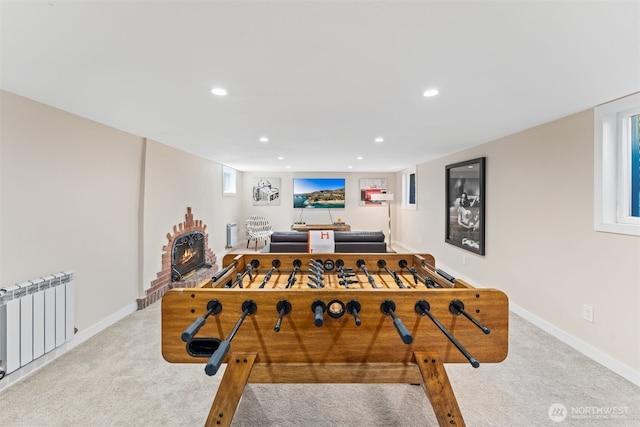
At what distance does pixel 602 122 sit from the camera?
2115 millimetres

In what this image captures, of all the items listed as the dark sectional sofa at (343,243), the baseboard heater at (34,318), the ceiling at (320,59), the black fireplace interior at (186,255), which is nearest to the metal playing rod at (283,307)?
the ceiling at (320,59)

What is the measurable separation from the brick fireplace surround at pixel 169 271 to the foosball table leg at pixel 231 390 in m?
2.62

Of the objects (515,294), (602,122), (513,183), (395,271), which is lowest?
(515,294)

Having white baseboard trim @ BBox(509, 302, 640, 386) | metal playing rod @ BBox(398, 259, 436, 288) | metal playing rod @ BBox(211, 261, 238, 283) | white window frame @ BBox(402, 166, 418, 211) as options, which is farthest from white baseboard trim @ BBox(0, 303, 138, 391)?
white window frame @ BBox(402, 166, 418, 211)

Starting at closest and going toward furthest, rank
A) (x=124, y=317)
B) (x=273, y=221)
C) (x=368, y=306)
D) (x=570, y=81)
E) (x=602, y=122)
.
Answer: (x=368, y=306), (x=570, y=81), (x=602, y=122), (x=124, y=317), (x=273, y=221)

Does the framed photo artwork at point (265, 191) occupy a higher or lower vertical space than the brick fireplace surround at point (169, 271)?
higher

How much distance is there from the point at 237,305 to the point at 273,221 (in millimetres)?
6626

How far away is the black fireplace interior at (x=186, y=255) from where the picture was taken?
391cm

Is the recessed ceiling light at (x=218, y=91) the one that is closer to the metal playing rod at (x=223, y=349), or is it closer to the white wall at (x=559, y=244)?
the metal playing rod at (x=223, y=349)

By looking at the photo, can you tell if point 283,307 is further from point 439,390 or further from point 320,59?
point 320,59

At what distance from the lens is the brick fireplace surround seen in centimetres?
337

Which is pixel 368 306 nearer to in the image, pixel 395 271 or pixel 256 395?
pixel 395 271

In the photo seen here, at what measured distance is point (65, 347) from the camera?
7.43 feet

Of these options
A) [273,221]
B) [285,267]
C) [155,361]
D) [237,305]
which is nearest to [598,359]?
[285,267]
